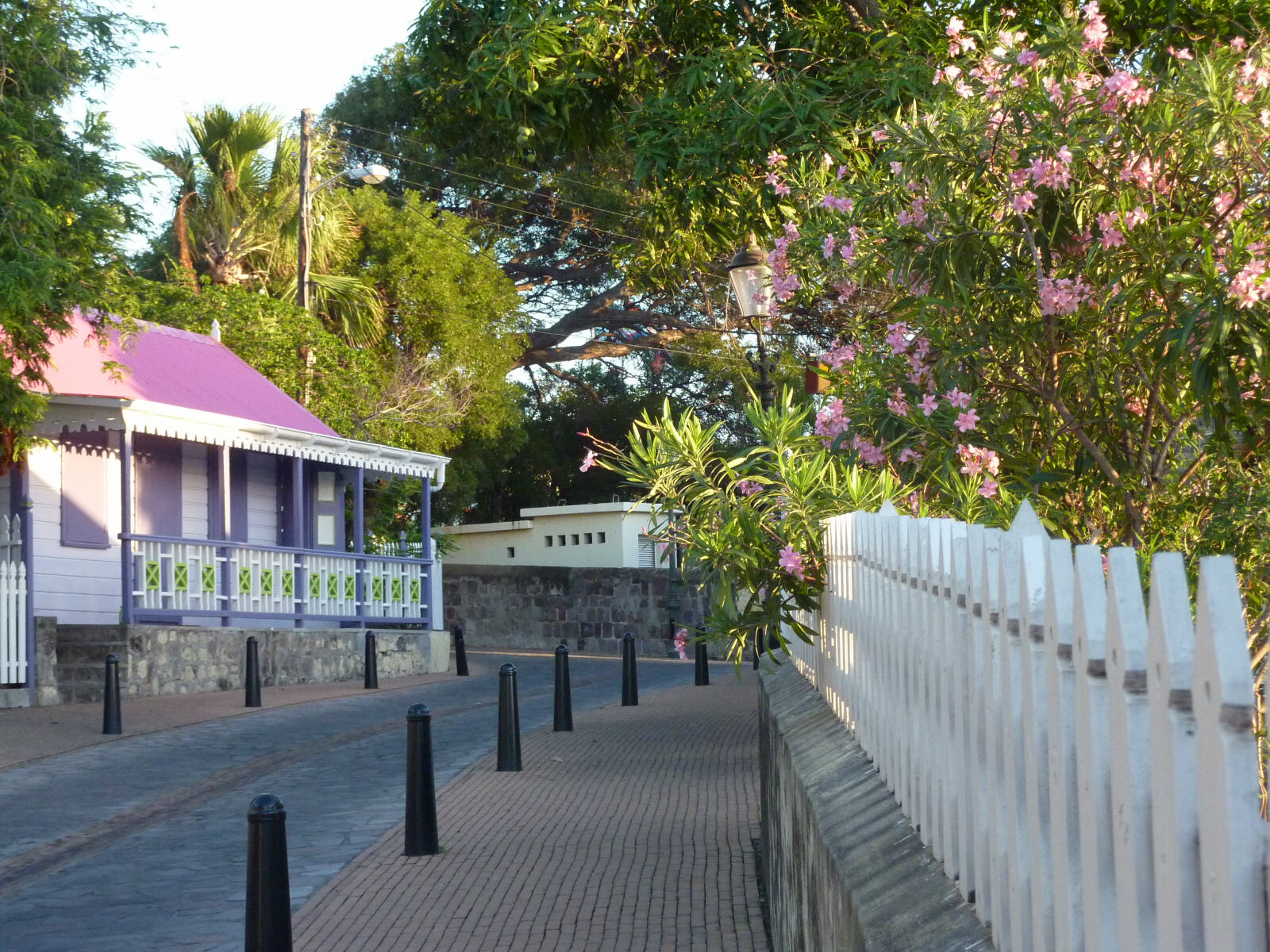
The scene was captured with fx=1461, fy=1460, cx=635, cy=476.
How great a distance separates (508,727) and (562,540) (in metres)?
23.8

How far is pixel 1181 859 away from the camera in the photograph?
1.67 m

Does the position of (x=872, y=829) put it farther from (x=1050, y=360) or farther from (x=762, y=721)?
(x=762, y=721)

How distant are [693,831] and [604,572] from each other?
75.5 ft

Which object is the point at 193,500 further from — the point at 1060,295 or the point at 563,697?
the point at 1060,295

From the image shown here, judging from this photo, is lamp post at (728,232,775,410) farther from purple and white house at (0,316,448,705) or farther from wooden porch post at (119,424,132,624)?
wooden porch post at (119,424,132,624)

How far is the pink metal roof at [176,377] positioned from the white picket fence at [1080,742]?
14588 millimetres

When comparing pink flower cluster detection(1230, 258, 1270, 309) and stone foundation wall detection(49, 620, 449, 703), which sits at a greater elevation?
→ pink flower cluster detection(1230, 258, 1270, 309)

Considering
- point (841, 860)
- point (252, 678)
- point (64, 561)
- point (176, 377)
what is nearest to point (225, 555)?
point (64, 561)

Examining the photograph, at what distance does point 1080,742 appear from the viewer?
81.7 inches

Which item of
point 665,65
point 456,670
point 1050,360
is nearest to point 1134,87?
point 1050,360

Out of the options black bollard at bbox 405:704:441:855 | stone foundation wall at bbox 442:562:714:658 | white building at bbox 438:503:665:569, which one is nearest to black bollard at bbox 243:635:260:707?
black bollard at bbox 405:704:441:855

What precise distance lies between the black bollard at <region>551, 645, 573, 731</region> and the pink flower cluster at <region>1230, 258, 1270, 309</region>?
10104 millimetres

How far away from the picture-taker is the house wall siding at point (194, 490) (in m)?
22.1

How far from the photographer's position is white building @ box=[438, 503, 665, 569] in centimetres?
3419
